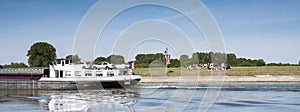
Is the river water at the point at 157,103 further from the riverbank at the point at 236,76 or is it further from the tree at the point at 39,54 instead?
the tree at the point at 39,54

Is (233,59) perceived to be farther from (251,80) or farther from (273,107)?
(273,107)

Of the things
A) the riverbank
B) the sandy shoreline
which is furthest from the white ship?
the riverbank

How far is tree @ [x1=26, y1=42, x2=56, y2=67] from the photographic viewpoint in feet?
381

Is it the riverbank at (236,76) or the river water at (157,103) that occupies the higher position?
the riverbank at (236,76)

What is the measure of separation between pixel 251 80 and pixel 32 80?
41.0 meters

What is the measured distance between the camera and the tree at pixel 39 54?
116 metres

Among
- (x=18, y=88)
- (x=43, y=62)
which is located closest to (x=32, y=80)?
(x=18, y=88)

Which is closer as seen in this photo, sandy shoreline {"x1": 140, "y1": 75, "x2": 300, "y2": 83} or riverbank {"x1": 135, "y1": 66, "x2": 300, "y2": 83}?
sandy shoreline {"x1": 140, "y1": 75, "x2": 300, "y2": 83}

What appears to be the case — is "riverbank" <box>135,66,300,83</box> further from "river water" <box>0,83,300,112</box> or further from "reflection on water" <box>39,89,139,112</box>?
"reflection on water" <box>39,89,139,112</box>

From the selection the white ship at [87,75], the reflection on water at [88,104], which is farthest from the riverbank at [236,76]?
the reflection on water at [88,104]

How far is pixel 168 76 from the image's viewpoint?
8500 cm

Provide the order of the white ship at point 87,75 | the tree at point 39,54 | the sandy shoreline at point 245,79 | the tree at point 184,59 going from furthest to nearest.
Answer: the tree at point 39,54, the sandy shoreline at point 245,79, the white ship at point 87,75, the tree at point 184,59

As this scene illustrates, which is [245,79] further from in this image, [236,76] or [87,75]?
[87,75]

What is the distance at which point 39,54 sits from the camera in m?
117
